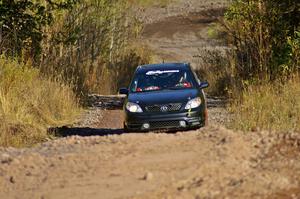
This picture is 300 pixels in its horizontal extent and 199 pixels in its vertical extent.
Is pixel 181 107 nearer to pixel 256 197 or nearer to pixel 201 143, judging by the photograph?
pixel 201 143

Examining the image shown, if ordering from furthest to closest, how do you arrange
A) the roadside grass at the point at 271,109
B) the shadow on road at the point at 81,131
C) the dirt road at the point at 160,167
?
the shadow on road at the point at 81,131, the roadside grass at the point at 271,109, the dirt road at the point at 160,167

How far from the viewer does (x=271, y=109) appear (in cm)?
1522

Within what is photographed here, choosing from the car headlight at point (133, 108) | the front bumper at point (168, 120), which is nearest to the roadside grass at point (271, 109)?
the front bumper at point (168, 120)

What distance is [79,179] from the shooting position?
875cm

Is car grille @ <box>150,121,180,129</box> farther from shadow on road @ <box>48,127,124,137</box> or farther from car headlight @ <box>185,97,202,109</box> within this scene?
shadow on road @ <box>48,127,124,137</box>

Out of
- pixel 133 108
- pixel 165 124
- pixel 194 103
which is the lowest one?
pixel 165 124

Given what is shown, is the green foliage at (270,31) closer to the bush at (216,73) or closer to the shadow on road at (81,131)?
the shadow on road at (81,131)

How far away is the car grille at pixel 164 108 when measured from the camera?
570 inches

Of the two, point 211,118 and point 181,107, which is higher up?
point 181,107

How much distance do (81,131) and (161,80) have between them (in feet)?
9.03

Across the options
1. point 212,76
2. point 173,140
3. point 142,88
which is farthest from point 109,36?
point 173,140

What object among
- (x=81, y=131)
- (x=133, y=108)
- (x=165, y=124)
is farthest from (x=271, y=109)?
(x=81, y=131)

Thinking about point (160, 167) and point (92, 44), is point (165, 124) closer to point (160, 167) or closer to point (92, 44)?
point (160, 167)

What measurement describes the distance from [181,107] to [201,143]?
4704 mm
